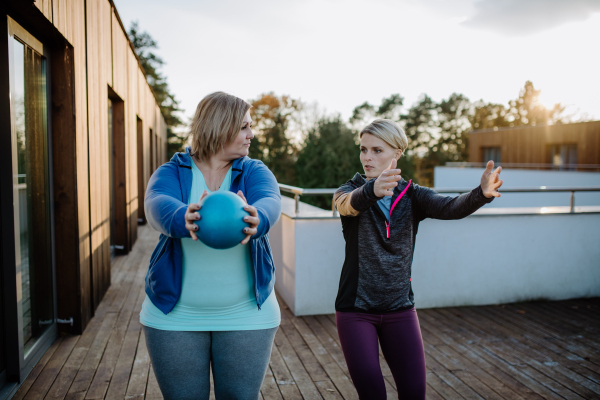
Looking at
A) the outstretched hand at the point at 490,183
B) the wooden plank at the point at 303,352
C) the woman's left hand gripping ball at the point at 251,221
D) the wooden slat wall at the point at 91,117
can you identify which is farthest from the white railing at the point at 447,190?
the woman's left hand gripping ball at the point at 251,221

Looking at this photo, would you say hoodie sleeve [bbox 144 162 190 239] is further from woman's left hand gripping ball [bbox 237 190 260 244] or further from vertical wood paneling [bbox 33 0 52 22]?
vertical wood paneling [bbox 33 0 52 22]

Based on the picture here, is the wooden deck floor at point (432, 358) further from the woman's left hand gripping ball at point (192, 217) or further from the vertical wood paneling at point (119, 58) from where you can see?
the vertical wood paneling at point (119, 58)

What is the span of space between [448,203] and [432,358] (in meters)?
1.90

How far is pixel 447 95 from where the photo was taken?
4862 cm

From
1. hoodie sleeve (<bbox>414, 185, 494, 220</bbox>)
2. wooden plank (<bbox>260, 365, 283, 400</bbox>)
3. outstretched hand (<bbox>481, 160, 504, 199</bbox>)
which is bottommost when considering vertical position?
wooden plank (<bbox>260, 365, 283, 400</bbox>)

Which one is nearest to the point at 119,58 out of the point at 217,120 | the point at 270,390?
the point at 270,390

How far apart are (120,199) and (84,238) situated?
3.57 m

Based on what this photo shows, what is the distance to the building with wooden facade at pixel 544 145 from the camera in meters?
21.3

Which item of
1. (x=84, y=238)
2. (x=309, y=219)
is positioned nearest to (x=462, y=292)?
(x=309, y=219)

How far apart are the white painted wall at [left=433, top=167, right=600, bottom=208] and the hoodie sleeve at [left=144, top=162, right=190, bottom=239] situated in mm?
16118

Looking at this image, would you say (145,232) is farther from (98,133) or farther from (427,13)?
(427,13)

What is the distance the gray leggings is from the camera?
4.62ft

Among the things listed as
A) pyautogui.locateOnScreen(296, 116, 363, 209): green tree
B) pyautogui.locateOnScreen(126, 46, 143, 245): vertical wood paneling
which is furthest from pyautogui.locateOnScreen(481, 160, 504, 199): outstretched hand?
pyautogui.locateOnScreen(296, 116, 363, 209): green tree

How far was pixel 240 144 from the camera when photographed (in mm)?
1476
